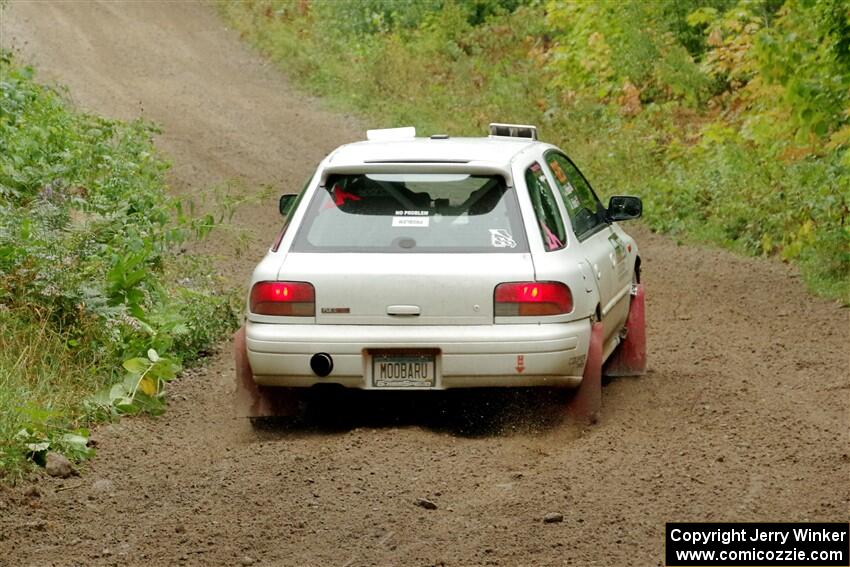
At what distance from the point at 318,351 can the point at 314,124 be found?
16088 mm

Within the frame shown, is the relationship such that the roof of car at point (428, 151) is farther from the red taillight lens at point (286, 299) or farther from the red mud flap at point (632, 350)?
the red mud flap at point (632, 350)

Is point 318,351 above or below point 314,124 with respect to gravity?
below

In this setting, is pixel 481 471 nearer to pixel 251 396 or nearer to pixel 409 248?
pixel 409 248

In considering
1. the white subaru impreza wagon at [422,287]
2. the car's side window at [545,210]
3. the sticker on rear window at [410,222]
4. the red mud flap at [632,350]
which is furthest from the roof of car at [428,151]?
the red mud flap at [632,350]

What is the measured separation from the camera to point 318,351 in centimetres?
730

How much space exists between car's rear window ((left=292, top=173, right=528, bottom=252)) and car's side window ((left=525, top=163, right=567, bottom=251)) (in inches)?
5.8

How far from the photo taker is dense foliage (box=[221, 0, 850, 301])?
13805 millimetres

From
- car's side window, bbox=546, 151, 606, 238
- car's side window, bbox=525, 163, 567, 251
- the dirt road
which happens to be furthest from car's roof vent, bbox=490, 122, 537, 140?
the dirt road

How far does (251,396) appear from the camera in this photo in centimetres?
786

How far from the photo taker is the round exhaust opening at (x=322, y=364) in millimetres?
7305

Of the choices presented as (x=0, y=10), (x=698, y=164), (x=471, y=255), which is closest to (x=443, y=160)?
(x=471, y=255)

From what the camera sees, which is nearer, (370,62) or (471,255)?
(471,255)

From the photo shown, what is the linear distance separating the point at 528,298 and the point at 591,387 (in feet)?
2.24

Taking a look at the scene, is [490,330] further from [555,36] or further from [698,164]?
[555,36]
